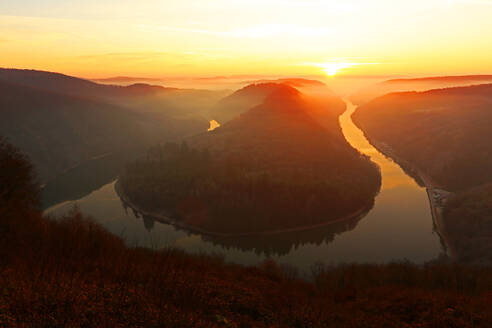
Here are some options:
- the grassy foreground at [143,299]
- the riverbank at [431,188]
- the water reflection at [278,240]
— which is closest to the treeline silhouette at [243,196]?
the water reflection at [278,240]

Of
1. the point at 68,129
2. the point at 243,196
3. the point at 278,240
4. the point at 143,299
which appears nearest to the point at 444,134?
the point at 243,196

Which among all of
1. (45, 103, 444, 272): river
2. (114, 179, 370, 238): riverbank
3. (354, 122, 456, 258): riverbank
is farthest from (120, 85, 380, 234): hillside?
(354, 122, 456, 258): riverbank

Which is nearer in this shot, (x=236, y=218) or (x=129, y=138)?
(x=236, y=218)

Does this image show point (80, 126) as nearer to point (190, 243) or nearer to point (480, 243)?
point (190, 243)

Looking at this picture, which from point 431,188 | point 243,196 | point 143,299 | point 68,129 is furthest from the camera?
point 68,129

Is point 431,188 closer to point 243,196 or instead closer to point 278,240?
point 278,240

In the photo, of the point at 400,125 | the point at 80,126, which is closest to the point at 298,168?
the point at 400,125

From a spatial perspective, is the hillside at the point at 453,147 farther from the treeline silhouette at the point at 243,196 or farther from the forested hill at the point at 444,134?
the treeline silhouette at the point at 243,196
